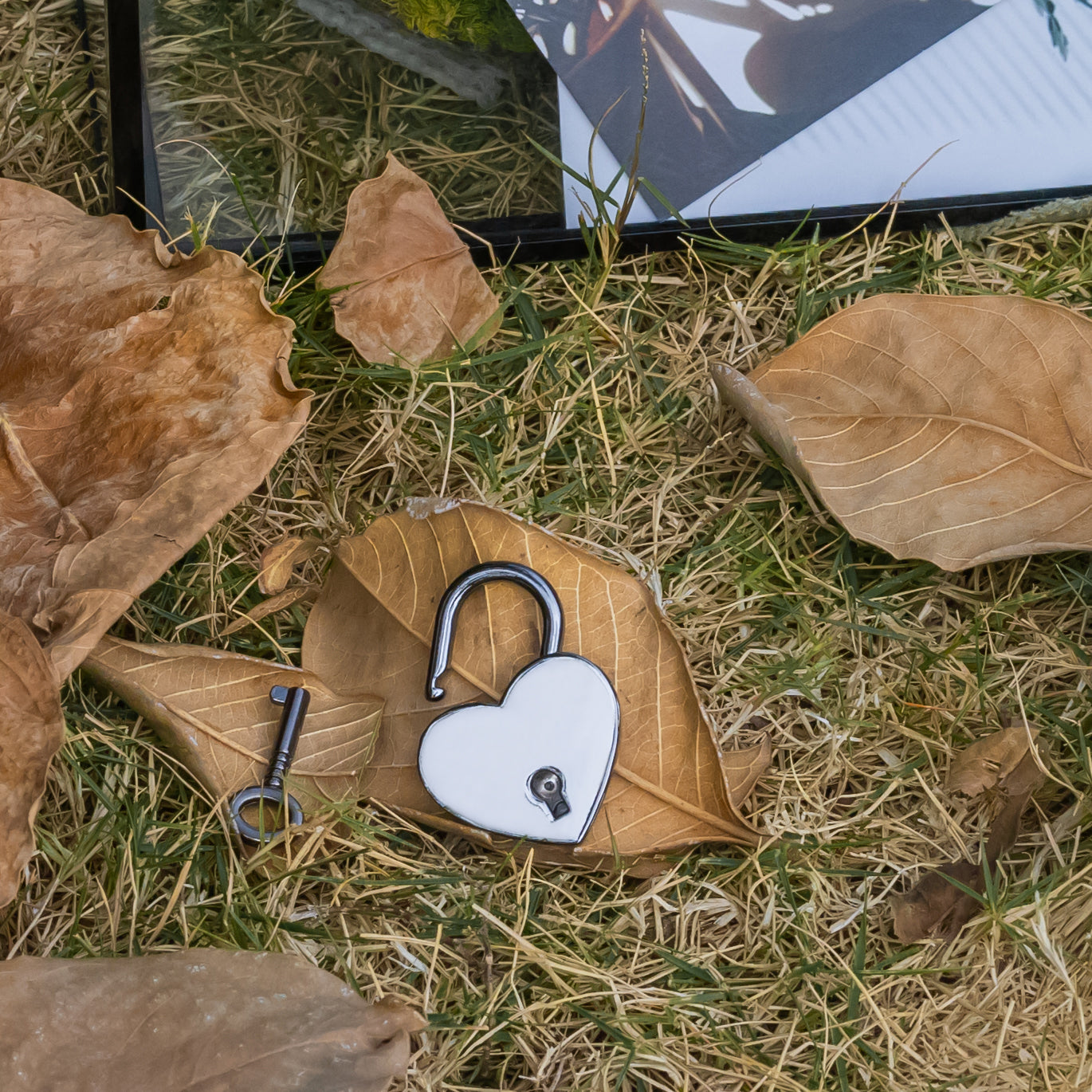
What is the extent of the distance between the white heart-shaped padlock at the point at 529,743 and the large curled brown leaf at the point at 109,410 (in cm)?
35

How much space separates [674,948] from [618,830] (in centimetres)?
18

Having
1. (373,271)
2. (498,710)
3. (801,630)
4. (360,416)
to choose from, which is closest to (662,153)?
(373,271)

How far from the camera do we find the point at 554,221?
1.44 meters

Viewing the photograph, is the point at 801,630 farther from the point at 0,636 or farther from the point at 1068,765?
the point at 0,636

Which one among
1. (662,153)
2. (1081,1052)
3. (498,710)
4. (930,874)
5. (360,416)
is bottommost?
(1081,1052)

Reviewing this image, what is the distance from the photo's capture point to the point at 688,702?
124 centimetres

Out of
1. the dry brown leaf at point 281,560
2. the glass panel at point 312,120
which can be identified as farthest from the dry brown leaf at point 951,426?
the dry brown leaf at point 281,560

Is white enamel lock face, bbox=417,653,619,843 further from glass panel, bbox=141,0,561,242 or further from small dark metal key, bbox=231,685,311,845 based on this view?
glass panel, bbox=141,0,561,242

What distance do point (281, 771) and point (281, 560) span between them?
0.28 m

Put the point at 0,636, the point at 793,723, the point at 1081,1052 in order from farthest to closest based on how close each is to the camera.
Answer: the point at 793,723 < the point at 1081,1052 < the point at 0,636

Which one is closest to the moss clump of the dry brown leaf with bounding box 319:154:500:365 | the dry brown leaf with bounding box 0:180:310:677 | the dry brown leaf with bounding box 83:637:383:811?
the dry brown leaf with bounding box 319:154:500:365

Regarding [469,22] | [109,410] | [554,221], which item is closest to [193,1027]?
[109,410]

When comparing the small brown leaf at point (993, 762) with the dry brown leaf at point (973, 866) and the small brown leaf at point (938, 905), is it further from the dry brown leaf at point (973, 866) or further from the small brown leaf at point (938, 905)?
the small brown leaf at point (938, 905)

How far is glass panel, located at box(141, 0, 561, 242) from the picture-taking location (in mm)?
1411
